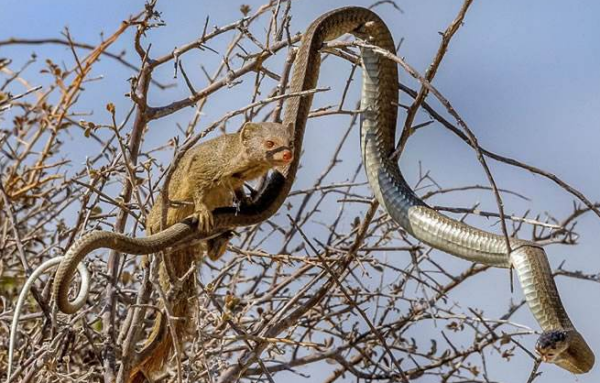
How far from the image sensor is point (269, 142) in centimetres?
505

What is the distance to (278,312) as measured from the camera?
5434 millimetres

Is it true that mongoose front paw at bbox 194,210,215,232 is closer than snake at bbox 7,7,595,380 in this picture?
No

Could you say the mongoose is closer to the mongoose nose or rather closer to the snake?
the mongoose nose

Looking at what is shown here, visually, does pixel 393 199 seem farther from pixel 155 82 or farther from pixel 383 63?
pixel 155 82

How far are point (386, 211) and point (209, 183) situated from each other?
2.59ft

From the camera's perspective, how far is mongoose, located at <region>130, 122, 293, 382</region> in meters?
5.10

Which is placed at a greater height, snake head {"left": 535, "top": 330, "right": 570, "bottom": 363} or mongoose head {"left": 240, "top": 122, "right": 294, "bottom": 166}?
mongoose head {"left": 240, "top": 122, "right": 294, "bottom": 166}

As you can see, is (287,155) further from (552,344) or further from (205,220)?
(552,344)

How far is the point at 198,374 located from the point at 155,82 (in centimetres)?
231

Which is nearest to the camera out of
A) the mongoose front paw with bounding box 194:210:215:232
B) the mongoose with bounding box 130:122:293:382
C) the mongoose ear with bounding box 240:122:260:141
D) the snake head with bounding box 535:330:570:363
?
the snake head with bounding box 535:330:570:363

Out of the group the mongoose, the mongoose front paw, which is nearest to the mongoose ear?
the mongoose

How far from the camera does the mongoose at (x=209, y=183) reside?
5098 mm

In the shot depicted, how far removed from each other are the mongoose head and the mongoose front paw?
0.32 metres

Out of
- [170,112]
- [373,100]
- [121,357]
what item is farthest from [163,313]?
[373,100]
